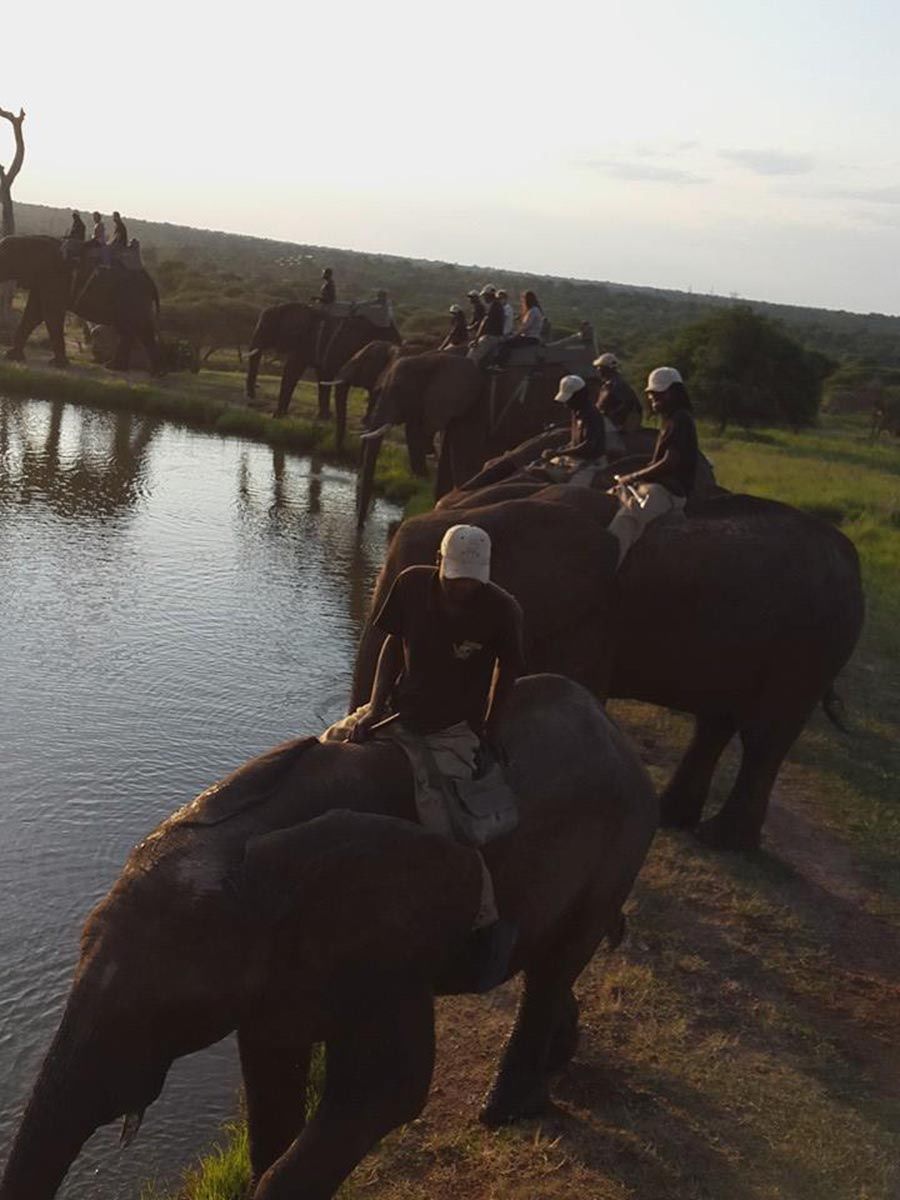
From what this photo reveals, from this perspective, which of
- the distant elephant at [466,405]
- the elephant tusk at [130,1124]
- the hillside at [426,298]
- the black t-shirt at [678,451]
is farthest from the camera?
the hillside at [426,298]

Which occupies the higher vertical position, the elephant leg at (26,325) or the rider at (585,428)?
the rider at (585,428)

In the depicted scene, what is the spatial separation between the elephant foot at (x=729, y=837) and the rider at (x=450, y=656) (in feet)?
14.8

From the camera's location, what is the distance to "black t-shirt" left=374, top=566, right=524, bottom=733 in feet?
17.2

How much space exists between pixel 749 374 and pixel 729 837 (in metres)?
34.4

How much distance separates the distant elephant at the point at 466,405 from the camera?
18.9 metres

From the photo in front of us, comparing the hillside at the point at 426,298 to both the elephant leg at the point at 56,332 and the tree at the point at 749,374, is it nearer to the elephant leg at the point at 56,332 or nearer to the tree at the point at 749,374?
the tree at the point at 749,374

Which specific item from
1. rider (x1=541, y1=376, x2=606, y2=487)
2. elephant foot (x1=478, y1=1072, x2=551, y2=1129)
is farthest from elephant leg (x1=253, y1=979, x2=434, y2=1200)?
rider (x1=541, y1=376, x2=606, y2=487)

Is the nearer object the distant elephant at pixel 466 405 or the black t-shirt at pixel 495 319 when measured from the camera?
the distant elephant at pixel 466 405

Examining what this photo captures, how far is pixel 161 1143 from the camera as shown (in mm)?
6199

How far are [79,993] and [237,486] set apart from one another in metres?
17.5

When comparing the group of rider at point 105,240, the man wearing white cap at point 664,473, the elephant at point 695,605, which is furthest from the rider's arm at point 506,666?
the group of rider at point 105,240

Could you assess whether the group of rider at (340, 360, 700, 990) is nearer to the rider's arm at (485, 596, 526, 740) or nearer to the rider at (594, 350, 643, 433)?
the rider's arm at (485, 596, 526, 740)

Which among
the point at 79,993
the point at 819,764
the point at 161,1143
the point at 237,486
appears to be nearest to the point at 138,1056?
the point at 79,993

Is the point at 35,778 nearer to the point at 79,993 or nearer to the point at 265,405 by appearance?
the point at 79,993
